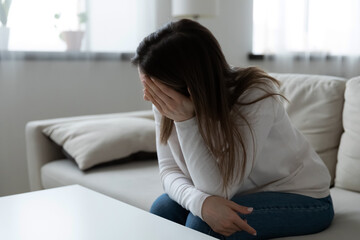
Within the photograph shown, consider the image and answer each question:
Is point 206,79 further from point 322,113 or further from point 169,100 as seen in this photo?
point 322,113

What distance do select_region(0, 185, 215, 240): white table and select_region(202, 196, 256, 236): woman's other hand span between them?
12 cm

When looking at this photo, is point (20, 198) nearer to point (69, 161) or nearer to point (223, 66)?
point (223, 66)

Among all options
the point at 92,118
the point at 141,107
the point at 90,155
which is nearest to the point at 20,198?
the point at 90,155

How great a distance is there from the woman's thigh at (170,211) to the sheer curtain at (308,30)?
2.57 meters

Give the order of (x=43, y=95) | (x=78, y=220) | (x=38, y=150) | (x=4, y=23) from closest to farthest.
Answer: (x=78, y=220) < (x=38, y=150) < (x=4, y=23) < (x=43, y=95)

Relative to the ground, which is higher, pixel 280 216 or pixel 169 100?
pixel 169 100

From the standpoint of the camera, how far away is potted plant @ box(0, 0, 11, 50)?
2.43 m

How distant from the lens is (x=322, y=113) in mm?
1662

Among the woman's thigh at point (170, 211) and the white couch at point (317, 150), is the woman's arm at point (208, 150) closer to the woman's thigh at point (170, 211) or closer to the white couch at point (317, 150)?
the woman's thigh at point (170, 211)

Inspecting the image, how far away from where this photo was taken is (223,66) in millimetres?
1131

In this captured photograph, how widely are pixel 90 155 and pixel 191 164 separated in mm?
793

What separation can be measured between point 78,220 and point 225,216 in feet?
1.01

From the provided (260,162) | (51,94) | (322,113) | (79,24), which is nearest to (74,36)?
(79,24)

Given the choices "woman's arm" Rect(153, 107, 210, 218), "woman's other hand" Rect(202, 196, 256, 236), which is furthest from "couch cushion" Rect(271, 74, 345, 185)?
"woman's other hand" Rect(202, 196, 256, 236)
